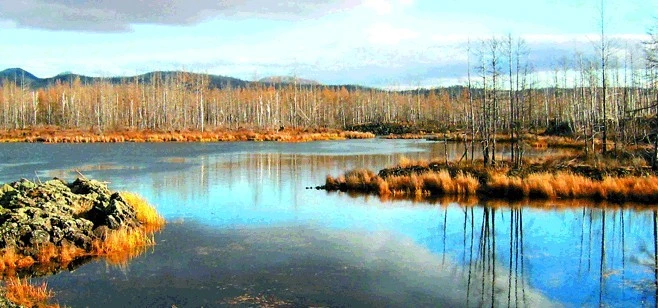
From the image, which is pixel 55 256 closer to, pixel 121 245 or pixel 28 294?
pixel 121 245

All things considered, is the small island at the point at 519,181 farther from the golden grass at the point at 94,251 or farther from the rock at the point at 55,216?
the golden grass at the point at 94,251

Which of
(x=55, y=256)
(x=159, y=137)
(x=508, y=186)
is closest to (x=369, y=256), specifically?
(x=55, y=256)

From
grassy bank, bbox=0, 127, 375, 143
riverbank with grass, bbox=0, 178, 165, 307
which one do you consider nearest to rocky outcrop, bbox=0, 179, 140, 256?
riverbank with grass, bbox=0, 178, 165, 307

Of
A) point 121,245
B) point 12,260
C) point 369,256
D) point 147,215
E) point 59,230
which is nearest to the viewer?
point 12,260

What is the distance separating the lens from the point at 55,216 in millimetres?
14523

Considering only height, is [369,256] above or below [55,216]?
below

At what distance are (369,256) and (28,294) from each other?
286 inches

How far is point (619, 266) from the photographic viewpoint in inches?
497

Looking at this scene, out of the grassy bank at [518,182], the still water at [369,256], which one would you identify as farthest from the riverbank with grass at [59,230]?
the grassy bank at [518,182]

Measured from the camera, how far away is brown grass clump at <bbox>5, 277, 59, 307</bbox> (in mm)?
9914

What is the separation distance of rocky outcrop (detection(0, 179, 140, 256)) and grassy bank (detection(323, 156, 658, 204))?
459 inches

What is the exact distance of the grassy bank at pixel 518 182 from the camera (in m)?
22.1

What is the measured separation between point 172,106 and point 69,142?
128ft

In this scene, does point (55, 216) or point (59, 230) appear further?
point (55, 216)
